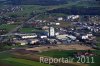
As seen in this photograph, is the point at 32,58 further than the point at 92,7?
No

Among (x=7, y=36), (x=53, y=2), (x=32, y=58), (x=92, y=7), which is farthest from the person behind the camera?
(x=53, y=2)

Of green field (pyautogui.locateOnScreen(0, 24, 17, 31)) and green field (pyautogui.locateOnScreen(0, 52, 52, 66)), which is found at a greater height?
green field (pyautogui.locateOnScreen(0, 24, 17, 31))

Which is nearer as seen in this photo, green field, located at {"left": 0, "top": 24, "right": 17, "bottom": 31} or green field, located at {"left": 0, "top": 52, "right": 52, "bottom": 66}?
green field, located at {"left": 0, "top": 52, "right": 52, "bottom": 66}

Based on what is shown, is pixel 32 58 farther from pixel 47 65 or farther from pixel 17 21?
pixel 17 21

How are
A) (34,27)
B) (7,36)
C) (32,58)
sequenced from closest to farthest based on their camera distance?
(32,58)
(7,36)
(34,27)

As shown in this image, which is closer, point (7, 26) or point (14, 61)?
point (14, 61)

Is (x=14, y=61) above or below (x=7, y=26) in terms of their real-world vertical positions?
below

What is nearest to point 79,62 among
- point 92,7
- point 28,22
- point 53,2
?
point 28,22

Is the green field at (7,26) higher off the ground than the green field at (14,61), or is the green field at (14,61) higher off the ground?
the green field at (7,26)

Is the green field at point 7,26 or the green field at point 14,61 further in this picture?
the green field at point 7,26

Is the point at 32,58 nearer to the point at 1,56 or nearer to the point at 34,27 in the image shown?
the point at 1,56
